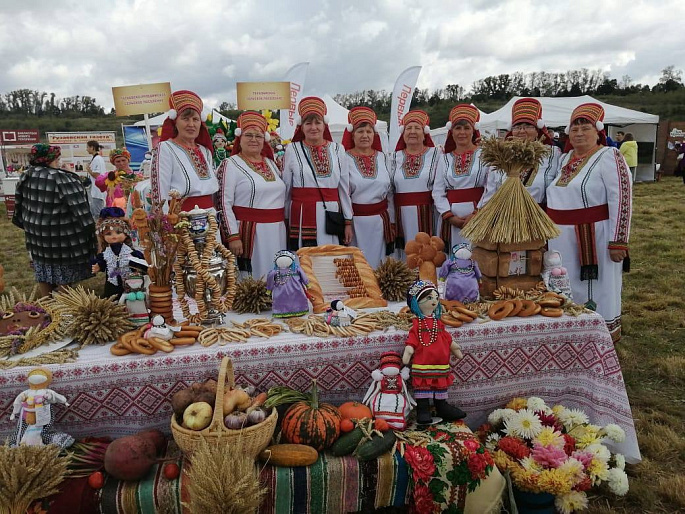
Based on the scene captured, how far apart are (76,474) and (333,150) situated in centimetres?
286

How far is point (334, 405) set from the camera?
7.77 ft

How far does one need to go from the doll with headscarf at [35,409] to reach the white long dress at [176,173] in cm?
172

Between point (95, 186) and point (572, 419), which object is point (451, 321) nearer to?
point (572, 419)

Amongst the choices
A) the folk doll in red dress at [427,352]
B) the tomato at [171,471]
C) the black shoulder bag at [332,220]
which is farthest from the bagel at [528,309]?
the black shoulder bag at [332,220]

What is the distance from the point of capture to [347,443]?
200 centimetres

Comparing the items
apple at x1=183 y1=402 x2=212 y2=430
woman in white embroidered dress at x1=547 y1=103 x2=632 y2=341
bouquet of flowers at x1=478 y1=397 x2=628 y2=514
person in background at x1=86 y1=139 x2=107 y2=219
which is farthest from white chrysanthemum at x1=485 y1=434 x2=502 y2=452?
person in background at x1=86 y1=139 x2=107 y2=219

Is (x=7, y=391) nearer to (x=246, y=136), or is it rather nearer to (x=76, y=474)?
(x=76, y=474)

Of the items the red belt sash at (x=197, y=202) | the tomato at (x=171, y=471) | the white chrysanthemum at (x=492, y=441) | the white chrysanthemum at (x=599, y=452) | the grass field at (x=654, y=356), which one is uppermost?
the red belt sash at (x=197, y=202)

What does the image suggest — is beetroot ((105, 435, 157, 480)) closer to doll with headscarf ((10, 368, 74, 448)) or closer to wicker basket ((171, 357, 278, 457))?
wicker basket ((171, 357, 278, 457))

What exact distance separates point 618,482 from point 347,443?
129 centimetres

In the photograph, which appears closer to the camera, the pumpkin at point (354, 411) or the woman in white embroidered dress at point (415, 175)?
the pumpkin at point (354, 411)

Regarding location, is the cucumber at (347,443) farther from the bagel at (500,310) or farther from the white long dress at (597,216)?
the white long dress at (597,216)

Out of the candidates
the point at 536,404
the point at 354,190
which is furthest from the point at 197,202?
the point at 536,404

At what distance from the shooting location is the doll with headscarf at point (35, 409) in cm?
189
